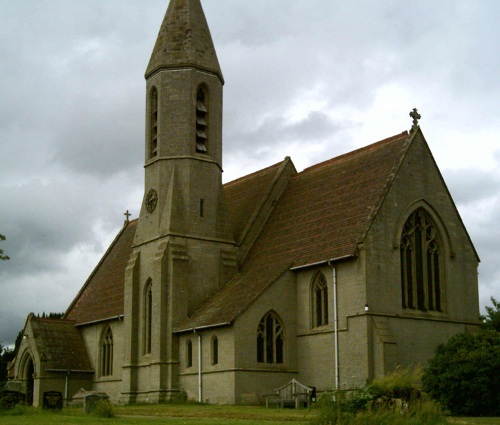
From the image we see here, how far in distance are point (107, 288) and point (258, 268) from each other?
1567 cm

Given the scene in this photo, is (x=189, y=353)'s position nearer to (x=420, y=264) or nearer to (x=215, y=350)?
(x=215, y=350)

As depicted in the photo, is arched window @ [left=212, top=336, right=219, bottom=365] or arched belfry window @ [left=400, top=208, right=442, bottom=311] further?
arched window @ [left=212, top=336, right=219, bottom=365]

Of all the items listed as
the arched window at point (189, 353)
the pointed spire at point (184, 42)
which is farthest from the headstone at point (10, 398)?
the pointed spire at point (184, 42)

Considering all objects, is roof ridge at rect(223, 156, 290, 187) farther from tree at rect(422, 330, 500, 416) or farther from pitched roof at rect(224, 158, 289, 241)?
tree at rect(422, 330, 500, 416)

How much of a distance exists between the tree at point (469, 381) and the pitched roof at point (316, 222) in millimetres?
6976

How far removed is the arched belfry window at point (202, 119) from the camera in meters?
48.1

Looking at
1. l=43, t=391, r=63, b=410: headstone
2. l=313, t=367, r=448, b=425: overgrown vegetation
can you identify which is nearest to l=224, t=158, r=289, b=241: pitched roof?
l=43, t=391, r=63, b=410: headstone

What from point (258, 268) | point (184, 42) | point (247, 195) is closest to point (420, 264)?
point (258, 268)

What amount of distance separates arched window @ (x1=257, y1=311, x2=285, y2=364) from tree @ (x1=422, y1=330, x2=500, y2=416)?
30.4 ft

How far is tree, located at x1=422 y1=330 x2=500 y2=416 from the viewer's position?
32.5 m

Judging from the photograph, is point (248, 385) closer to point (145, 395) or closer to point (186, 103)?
point (145, 395)

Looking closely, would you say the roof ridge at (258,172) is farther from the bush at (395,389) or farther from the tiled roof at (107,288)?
the bush at (395,389)

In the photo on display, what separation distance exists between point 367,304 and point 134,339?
50.1 feet

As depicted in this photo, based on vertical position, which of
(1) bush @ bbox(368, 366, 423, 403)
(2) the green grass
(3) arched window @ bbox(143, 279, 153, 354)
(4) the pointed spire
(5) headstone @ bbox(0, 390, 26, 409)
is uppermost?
(4) the pointed spire
